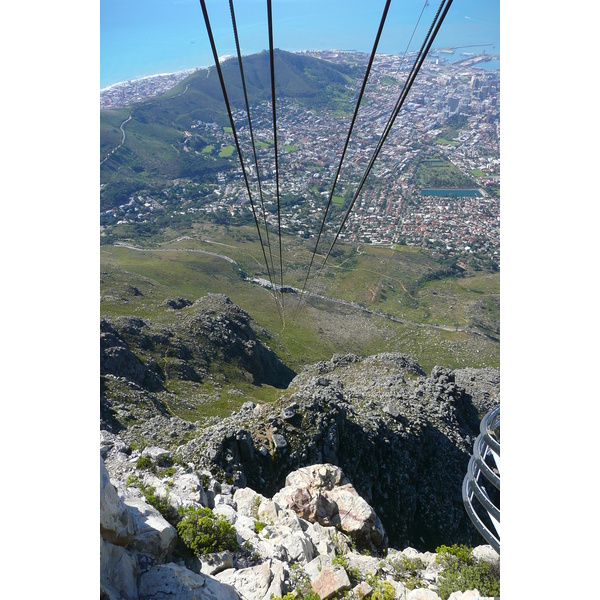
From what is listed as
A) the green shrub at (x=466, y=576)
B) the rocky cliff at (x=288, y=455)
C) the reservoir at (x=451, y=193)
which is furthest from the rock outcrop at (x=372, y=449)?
the reservoir at (x=451, y=193)

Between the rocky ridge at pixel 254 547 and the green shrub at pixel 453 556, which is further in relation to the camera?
the green shrub at pixel 453 556

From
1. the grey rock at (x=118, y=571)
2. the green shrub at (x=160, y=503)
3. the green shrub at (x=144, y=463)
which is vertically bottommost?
the green shrub at (x=144, y=463)

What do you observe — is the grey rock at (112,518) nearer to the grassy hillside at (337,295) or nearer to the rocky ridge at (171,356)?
the rocky ridge at (171,356)

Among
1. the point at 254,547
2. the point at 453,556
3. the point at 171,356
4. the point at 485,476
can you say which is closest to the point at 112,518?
the point at 254,547

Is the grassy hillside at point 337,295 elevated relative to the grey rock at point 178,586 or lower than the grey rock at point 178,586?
lower

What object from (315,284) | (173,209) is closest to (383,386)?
(315,284)

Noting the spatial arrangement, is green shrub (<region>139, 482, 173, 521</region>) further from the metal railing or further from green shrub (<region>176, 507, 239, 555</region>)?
the metal railing

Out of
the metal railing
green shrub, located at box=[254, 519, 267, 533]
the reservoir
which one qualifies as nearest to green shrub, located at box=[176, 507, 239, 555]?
green shrub, located at box=[254, 519, 267, 533]
